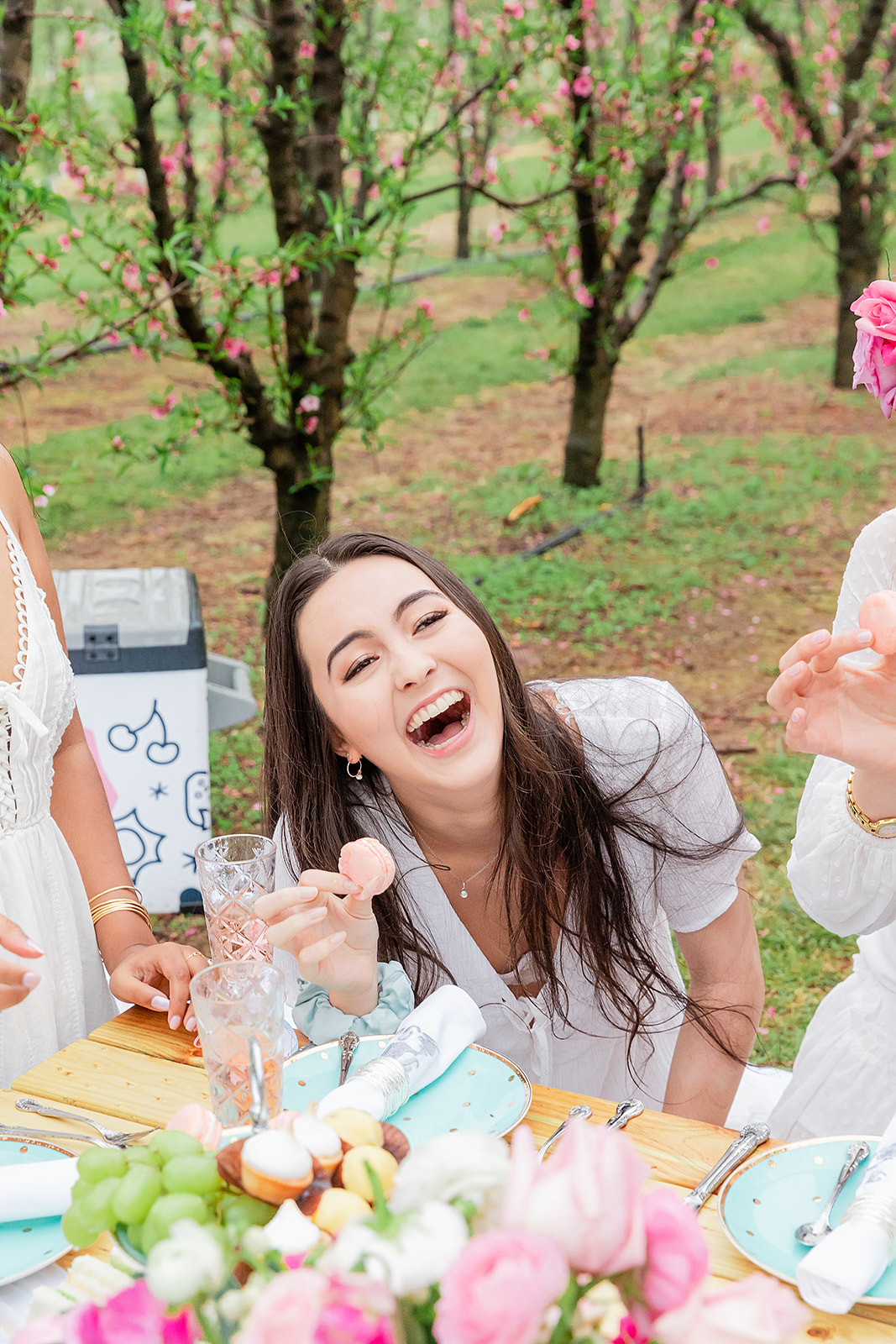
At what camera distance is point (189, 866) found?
13.2 ft

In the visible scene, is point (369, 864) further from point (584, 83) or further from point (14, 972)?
point (584, 83)

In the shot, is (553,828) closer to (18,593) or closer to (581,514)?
(18,593)

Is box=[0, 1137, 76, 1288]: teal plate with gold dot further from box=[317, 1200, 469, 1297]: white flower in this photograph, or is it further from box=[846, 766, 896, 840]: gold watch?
box=[846, 766, 896, 840]: gold watch

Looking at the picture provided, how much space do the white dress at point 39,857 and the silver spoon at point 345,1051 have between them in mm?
579

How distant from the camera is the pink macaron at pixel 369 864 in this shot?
1579mm

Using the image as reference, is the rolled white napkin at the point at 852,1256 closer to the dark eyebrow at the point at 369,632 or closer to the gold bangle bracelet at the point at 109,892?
the dark eyebrow at the point at 369,632

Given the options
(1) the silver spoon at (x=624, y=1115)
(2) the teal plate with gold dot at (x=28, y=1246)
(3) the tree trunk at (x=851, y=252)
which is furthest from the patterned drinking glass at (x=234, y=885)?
(3) the tree trunk at (x=851, y=252)

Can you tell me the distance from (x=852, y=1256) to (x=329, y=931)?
79 cm

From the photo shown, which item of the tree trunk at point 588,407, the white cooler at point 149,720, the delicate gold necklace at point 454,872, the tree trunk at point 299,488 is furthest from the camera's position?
the tree trunk at point 588,407

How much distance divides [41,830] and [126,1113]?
2.08 ft

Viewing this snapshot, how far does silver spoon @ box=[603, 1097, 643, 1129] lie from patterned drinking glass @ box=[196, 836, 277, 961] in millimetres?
499

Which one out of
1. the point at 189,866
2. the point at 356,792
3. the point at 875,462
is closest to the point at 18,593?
the point at 356,792

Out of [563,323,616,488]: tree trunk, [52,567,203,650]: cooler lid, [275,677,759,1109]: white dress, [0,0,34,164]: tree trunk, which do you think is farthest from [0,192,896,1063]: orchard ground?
[275,677,759,1109]: white dress

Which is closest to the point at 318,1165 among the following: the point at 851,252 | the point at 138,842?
the point at 138,842
